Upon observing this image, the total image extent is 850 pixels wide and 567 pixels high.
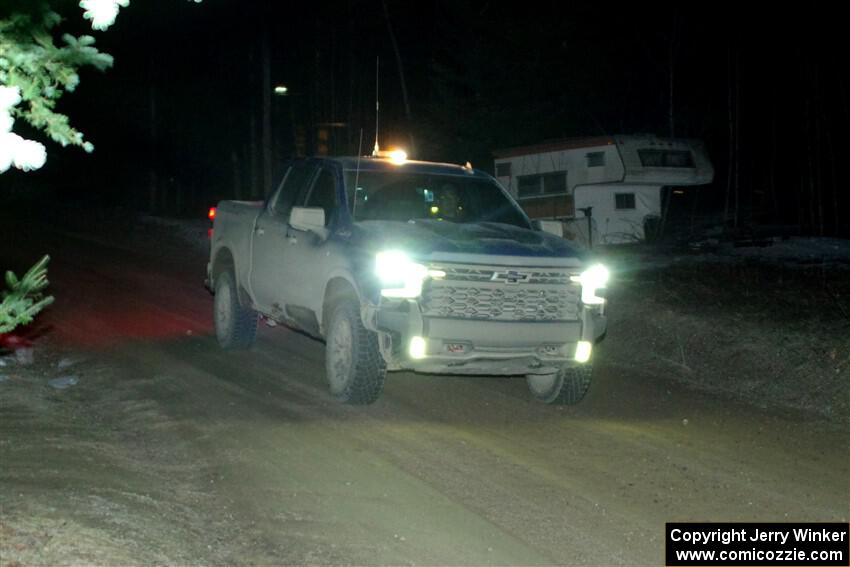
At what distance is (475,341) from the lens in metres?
8.92

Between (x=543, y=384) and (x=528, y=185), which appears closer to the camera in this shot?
(x=543, y=384)

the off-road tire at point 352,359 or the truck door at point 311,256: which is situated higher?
the truck door at point 311,256

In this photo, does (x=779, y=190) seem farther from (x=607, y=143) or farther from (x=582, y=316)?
(x=582, y=316)

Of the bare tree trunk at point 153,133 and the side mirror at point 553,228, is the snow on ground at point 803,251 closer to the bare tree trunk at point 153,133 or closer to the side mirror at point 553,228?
the side mirror at point 553,228

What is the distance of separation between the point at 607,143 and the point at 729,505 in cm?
1690

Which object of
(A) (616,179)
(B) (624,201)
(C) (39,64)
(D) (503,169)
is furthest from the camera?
(D) (503,169)

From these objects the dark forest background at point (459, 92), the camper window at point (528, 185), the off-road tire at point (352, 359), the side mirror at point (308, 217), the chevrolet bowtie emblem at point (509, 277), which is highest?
the dark forest background at point (459, 92)

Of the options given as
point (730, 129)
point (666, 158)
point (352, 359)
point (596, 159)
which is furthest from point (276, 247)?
point (730, 129)

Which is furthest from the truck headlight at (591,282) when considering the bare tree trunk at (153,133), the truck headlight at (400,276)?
the bare tree trunk at (153,133)

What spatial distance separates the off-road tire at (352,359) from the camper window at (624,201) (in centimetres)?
1443

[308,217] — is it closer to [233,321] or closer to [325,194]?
[325,194]

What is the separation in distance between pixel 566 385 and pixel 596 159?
14320 millimetres

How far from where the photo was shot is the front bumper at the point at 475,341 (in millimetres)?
8828

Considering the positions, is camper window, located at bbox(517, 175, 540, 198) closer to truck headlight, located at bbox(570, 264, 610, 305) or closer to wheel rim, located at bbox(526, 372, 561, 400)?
wheel rim, located at bbox(526, 372, 561, 400)
